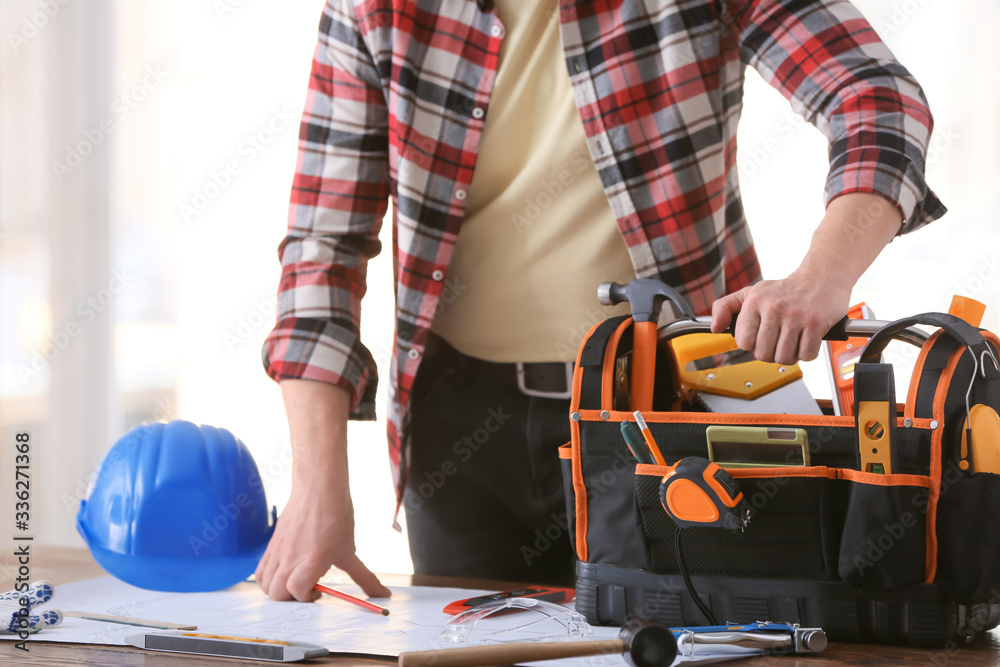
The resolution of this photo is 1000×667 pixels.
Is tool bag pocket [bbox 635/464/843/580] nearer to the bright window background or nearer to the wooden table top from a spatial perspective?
the wooden table top

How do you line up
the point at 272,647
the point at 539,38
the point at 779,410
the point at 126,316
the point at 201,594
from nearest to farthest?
the point at 272,647
the point at 779,410
the point at 201,594
the point at 539,38
the point at 126,316

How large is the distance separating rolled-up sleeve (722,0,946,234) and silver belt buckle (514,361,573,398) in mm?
329

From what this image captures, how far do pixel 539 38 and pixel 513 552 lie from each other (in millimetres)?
613

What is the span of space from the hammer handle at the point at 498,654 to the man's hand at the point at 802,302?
26 cm

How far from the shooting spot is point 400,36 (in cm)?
93

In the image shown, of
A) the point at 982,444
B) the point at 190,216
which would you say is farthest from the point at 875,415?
the point at 190,216

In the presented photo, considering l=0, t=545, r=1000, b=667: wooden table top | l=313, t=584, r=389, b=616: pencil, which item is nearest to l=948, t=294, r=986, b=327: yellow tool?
l=0, t=545, r=1000, b=667: wooden table top

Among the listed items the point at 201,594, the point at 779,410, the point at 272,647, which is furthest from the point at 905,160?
the point at 201,594

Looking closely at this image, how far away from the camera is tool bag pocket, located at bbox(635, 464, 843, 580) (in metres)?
0.59

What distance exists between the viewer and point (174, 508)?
798 millimetres

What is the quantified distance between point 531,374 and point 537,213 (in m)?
0.19

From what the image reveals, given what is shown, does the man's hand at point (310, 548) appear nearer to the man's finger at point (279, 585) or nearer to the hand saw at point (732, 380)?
the man's finger at point (279, 585)

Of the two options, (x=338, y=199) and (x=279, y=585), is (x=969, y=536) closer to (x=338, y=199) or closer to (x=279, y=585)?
(x=279, y=585)

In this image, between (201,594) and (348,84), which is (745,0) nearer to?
(348,84)
